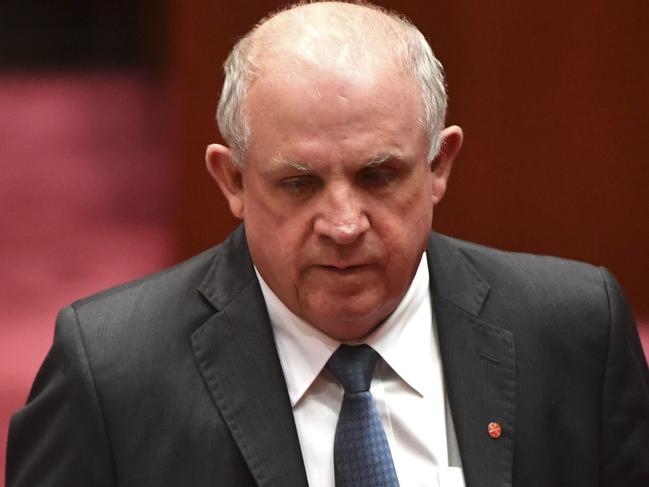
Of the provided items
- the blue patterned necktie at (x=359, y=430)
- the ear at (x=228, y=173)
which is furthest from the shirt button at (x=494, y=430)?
the ear at (x=228, y=173)

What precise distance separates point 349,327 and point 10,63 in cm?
159

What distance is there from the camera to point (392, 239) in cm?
131

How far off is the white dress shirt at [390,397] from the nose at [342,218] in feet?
0.49

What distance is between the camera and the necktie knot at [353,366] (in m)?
1.38

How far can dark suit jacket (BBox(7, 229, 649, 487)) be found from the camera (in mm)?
1347

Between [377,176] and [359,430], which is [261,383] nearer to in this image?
[359,430]

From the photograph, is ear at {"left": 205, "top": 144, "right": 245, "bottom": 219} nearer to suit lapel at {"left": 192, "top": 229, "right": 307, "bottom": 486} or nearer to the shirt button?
suit lapel at {"left": 192, "top": 229, "right": 307, "bottom": 486}

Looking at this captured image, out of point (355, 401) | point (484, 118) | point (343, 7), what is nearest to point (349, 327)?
point (355, 401)

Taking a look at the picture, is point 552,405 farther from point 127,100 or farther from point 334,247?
point 127,100

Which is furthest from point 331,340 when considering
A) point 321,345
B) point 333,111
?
point 333,111

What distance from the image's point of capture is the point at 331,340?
139cm

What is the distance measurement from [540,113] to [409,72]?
100 cm

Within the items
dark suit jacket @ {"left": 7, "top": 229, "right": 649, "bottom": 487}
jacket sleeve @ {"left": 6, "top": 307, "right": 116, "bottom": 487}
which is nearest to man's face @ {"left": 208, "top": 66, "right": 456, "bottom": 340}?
dark suit jacket @ {"left": 7, "top": 229, "right": 649, "bottom": 487}

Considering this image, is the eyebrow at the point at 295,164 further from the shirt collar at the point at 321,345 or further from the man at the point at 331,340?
the shirt collar at the point at 321,345
